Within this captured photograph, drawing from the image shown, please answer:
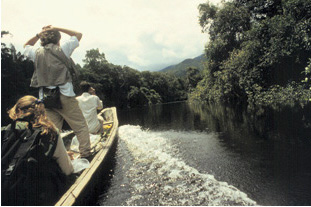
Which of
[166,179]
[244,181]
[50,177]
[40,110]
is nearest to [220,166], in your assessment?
[244,181]

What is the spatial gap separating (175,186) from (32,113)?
2311 mm

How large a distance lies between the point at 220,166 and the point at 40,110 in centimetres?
339

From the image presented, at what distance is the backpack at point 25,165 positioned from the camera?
6.41 feet

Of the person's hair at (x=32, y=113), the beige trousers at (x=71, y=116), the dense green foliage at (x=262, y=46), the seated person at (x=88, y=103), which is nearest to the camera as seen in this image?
the person's hair at (x=32, y=113)

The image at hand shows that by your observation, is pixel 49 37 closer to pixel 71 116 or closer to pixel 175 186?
pixel 71 116

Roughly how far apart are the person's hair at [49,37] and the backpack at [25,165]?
1.86 metres

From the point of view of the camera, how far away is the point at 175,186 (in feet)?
10.3

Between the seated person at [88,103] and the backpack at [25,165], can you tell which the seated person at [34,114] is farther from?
the seated person at [88,103]

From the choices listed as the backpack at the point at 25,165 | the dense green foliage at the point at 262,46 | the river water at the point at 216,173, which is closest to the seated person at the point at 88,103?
the river water at the point at 216,173

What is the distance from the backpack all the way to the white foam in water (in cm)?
119

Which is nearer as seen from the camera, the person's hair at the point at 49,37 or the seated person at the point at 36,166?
the seated person at the point at 36,166

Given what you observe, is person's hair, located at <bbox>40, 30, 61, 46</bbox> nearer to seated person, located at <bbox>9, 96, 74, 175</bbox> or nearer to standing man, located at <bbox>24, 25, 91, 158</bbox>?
standing man, located at <bbox>24, 25, 91, 158</bbox>

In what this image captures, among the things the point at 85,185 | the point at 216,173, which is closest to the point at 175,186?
the point at 216,173

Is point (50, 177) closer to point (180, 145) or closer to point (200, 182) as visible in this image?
point (200, 182)
